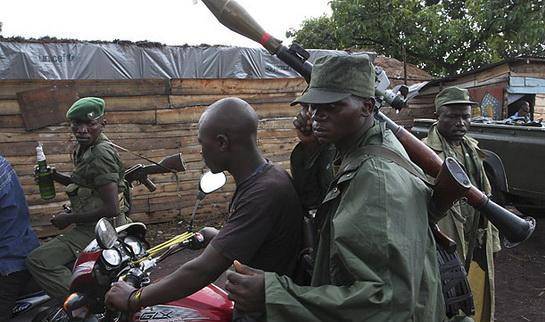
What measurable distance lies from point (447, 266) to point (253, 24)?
4.85ft

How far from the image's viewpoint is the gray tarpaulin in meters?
6.50

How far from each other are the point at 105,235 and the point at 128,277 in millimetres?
234

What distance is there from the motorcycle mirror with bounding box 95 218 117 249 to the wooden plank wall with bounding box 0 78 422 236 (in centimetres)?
511

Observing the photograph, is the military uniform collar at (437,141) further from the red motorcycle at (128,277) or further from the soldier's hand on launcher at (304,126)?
the red motorcycle at (128,277)

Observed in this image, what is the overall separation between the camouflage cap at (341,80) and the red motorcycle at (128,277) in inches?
39.2

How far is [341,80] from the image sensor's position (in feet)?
5.58

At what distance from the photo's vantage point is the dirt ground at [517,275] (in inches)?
187

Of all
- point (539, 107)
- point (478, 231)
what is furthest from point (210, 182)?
point (539, 107)

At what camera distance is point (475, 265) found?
3.76 m

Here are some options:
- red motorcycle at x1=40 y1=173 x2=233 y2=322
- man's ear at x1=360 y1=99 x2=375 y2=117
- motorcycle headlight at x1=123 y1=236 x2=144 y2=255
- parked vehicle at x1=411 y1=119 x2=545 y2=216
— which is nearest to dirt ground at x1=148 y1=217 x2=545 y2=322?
parked vehicle at x1=411 y1=119 x2=545 y2=216

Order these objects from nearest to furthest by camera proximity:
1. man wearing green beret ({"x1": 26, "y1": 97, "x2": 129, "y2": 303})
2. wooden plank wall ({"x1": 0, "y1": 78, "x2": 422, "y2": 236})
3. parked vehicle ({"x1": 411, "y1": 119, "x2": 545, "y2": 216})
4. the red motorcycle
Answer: the red motorcycle < man wearing green beret ({"x1": 26, "y1": 97, "x2": 129, "y2": 303}) < parked vehicle ({"x1": 411, "y1": 119, "x2": 545, "y2": 216}) < wooden plank wall ({"x1": 0, "y1": 78, "x2": 422, "y2": 236})

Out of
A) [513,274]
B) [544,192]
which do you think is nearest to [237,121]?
[513,274]

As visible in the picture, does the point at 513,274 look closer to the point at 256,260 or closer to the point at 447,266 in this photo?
the point at 447,266

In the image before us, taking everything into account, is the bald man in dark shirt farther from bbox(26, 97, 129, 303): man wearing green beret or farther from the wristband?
bbox(26, 97, 129, 303): man wearing green beret
